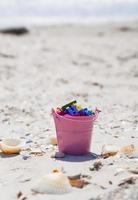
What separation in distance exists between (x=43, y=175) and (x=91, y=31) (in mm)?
9271

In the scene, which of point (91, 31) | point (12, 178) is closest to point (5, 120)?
point (12, 178)

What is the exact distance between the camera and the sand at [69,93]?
4.06m

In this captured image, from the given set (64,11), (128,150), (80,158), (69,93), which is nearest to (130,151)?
(128,150)

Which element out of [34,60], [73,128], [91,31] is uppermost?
[91,31]

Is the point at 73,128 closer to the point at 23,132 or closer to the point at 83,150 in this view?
the point at 83,150

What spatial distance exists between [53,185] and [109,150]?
37.7 inches

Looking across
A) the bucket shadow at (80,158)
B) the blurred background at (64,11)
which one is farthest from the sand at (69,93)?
the blurred background at (64,11)

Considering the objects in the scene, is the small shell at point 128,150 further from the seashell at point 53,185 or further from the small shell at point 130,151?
the seashell at point 53,185

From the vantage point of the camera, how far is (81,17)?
50.7 ft

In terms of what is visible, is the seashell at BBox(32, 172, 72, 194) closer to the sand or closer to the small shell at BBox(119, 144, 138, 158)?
the sand

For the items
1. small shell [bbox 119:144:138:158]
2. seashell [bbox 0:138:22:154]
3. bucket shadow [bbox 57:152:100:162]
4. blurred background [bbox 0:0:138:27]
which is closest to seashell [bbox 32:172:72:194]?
bucket shadow [bbox 57:152:100:162]

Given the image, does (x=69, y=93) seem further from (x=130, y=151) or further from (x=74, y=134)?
(x=130, y=151)

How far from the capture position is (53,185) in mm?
3771

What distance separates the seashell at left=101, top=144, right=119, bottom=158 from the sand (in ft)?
0.29
